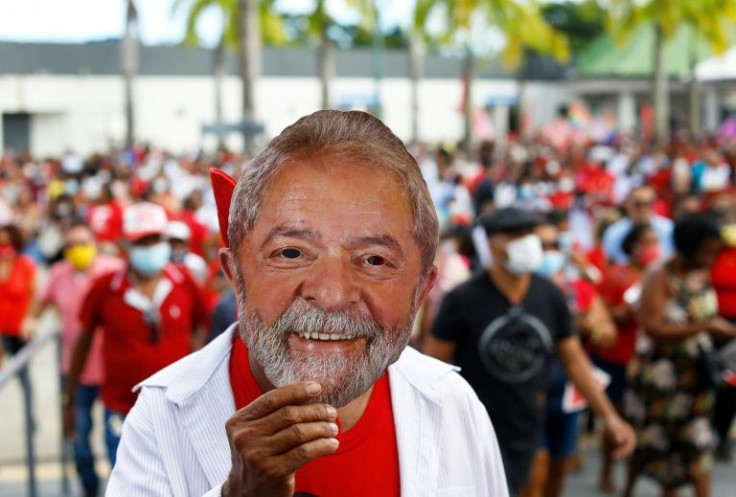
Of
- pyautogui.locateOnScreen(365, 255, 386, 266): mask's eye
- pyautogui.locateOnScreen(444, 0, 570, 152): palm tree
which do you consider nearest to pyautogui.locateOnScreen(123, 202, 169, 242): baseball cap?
pyautogui.locateOnScreen(365, 255, 386, 266): mask's eye

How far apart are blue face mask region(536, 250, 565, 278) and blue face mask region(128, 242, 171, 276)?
7.37 ft

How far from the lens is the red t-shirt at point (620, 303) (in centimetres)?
773

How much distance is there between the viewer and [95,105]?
119 feet

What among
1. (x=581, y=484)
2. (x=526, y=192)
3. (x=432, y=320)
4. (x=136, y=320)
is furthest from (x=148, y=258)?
(x=526, y=192)

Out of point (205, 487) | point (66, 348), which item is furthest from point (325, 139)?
point (66, 348)

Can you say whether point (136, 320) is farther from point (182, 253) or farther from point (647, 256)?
point (647, 256)

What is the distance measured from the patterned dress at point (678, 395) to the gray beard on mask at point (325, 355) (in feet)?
15.7

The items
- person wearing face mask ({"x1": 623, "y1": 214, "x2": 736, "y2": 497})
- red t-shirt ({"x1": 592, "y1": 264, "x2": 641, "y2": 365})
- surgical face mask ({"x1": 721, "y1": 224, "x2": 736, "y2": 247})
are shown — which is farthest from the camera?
red t-shirt ({"x1": 592, "y1": 264, "x2": 641, "y2": 365})

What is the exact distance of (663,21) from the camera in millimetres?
33844

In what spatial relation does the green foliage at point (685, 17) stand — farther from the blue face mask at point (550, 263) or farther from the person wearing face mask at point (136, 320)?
the person wearing face mask at point (136, 320)

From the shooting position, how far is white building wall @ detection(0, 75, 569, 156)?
31453mm

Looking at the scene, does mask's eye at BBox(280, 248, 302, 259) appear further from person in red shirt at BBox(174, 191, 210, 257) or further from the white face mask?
person in red shirt at BBox(174, 191, 210, 257)

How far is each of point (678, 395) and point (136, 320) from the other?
3045mm

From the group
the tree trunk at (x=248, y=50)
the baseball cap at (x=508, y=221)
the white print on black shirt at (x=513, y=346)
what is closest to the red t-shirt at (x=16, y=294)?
the baseball cap at (x=508, y=221)
